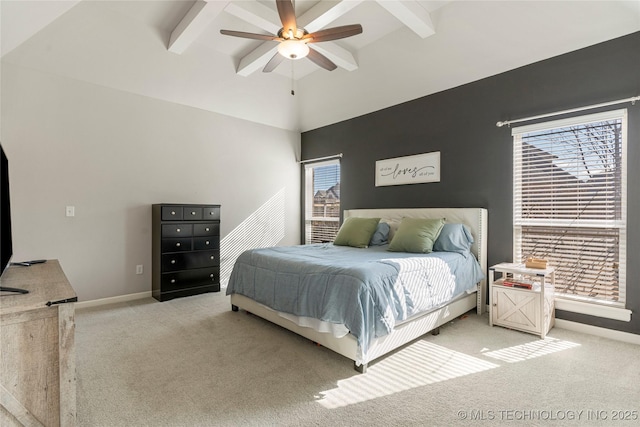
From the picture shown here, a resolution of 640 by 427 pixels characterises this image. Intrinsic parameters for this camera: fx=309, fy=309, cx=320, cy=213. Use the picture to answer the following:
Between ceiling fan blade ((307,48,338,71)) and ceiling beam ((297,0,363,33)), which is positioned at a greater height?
ceiling beam ((297,0,363,33))

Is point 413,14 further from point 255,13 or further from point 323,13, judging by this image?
point 255,13

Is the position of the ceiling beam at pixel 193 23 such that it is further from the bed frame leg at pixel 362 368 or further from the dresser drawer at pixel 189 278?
the bed frame leg at pixel 362 368

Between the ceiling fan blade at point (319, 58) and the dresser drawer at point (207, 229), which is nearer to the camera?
the ceiling fan blade at point (319, 58)

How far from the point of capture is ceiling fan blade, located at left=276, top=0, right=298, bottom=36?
7.32 feet

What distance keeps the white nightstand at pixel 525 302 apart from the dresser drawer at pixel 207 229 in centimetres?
343

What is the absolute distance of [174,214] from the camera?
3.95m

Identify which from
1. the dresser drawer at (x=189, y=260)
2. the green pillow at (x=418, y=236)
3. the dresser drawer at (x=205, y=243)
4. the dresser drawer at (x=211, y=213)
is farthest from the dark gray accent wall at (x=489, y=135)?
the dresser drawer at (x=189, y=260)

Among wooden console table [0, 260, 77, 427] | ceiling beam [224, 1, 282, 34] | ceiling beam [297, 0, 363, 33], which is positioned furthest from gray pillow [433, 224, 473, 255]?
wooden console table [0, 260, 77, 427]

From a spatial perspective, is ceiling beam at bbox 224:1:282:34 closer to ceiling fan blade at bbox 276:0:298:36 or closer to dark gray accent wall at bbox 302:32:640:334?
ceiling fan blade at bbox 276:0:298:36

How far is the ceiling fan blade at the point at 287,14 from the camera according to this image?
2230mm

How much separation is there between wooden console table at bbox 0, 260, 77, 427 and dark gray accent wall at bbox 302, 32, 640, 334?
12.2ft

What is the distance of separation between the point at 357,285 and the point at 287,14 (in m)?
2.06

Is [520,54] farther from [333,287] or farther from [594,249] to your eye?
[333,287]

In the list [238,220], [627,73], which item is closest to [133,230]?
[238,220]
